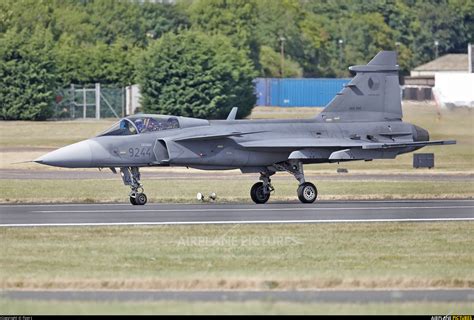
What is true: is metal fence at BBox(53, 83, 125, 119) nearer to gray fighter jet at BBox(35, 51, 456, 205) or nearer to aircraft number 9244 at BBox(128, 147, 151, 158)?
gray fighter jet at BBox(35, 51, 456, 205)

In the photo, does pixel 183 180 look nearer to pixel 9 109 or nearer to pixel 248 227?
pixel 248 227

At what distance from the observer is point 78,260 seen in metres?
17.2

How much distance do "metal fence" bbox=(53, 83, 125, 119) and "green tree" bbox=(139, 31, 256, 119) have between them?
5.64 metres

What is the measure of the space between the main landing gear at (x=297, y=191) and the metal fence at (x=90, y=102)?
4761 cm

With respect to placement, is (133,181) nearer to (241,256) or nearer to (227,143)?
(227,143)

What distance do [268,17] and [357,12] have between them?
626 inches

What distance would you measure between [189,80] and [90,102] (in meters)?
9.55

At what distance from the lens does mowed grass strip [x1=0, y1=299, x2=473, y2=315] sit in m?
13.0

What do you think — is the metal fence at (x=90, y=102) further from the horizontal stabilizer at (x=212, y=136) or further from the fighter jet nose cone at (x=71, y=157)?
the fighter jet nose cone at (x=71, y=157)

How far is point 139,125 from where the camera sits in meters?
26.8

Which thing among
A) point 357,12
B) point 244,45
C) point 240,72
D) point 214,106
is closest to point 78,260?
point 214,106

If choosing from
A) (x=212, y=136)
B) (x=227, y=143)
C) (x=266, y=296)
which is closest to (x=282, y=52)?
(x=227, y=143)

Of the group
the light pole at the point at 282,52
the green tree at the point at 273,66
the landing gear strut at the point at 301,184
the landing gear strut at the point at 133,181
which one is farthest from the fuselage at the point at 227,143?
the light pole at the point at 282,52

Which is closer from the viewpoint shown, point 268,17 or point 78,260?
point 78,260
